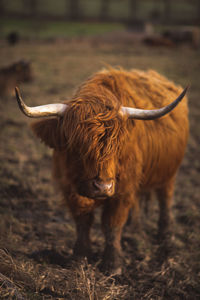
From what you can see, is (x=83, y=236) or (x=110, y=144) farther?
(x=83, y=236)

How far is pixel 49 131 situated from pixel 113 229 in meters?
1.08

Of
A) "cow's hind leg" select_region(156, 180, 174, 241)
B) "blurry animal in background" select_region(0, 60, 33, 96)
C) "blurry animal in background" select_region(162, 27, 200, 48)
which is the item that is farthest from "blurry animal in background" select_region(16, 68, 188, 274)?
"blurry animal in background" select_region(162, 27, 200, 48)

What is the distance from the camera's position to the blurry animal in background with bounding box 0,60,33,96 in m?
7.71

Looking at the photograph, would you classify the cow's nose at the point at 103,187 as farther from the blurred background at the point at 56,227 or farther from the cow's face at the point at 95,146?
the blurred background at the point at 56,227

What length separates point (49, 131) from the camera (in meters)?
2.38

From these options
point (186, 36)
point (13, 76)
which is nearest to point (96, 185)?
point (13, 76)

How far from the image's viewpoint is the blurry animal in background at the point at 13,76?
7711 millimetres

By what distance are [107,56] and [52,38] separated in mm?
6211

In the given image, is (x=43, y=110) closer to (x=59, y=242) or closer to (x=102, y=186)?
(x=102, y=186)

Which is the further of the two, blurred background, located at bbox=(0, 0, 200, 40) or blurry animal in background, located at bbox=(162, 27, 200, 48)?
blurred background, located at bbox=(0, 0, 200, 40)

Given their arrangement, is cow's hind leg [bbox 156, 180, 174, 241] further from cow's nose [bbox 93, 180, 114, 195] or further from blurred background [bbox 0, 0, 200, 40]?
blurred background [bbox 0, 0, 200, 40]

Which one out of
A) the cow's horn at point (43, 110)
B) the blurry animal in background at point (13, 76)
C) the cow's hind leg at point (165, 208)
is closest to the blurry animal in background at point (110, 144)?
the cow's horn at point (43, 110)

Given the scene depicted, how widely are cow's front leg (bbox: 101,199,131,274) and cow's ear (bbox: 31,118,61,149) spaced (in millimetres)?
728

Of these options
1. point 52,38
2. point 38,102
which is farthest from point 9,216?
point 52,38
